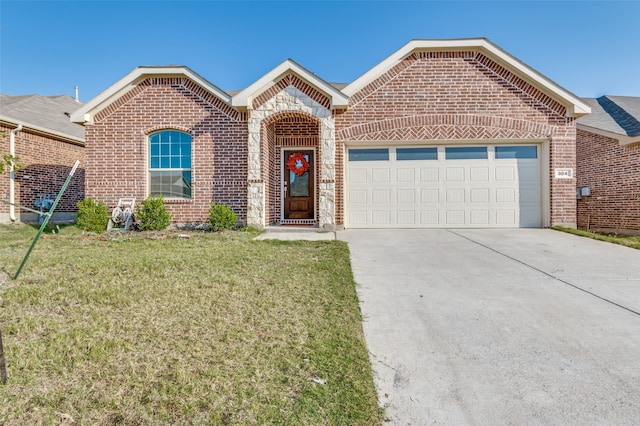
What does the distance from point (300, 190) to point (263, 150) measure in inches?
95.2

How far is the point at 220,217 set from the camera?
8.20m

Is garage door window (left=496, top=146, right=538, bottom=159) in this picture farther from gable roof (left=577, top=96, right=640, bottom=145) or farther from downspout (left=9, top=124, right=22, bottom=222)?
downspout (left=9, top=124, right=22, bottom=222)

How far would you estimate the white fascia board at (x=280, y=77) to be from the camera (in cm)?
830

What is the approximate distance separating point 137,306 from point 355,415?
2320 mm

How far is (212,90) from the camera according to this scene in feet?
28.9

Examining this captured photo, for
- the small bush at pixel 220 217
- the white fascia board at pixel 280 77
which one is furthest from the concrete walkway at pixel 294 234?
the white fascia board at pixel 280 77

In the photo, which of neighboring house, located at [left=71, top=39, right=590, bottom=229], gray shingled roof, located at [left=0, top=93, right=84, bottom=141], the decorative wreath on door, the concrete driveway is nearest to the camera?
the concrete driveway

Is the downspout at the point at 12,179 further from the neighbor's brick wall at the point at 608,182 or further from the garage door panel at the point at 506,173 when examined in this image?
the neighbor's brick wall at the point at 608,182

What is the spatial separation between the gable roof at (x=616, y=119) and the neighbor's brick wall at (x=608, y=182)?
0.91ft

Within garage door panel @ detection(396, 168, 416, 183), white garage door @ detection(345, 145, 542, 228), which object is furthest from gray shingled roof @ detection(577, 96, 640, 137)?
garage door panel @ detection(396, 168, 416, 183)

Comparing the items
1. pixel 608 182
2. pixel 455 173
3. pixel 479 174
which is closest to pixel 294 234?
pixel 455 173

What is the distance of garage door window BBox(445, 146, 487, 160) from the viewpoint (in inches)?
359

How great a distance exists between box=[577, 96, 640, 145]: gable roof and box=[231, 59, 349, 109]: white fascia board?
336 inches

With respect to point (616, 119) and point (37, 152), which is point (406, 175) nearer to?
point (616, 119)
